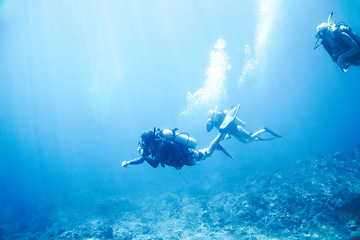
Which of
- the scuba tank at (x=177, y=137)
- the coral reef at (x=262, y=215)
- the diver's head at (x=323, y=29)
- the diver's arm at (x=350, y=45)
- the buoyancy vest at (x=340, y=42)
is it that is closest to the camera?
the diver's arm at (x=350, y=45)

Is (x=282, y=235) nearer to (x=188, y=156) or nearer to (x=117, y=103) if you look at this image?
(x=188, y=156)

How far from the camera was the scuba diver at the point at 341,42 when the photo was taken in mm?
5453

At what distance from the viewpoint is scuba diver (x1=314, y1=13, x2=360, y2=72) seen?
17.9 feet

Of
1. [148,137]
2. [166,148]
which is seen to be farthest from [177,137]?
[148,137]

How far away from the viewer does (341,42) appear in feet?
18.5

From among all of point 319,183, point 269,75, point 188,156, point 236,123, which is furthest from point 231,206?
point 269,75

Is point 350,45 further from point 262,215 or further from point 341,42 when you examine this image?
point 262,215

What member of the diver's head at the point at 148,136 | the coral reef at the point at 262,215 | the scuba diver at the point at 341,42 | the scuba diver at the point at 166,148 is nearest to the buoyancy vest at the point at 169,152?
the scuba diver at the point at 166,148

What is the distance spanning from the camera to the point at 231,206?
1407 centimetres

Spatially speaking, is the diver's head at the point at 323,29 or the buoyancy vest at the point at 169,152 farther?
the diver's head at the point at 323,29

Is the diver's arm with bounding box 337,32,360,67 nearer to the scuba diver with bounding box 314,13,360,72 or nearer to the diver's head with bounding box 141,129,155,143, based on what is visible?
the scuba diver with bounding box 314,13,360,72

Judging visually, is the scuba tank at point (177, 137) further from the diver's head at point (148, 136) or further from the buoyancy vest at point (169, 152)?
the diver's head at point (148, 136)

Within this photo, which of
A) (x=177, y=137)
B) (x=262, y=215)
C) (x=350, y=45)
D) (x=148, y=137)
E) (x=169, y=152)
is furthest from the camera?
(x=262, y=215)

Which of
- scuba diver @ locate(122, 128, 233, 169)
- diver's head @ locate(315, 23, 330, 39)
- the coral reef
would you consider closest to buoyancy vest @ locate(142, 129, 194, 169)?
scuba diver @ locate(122, 128, 233, 169)
